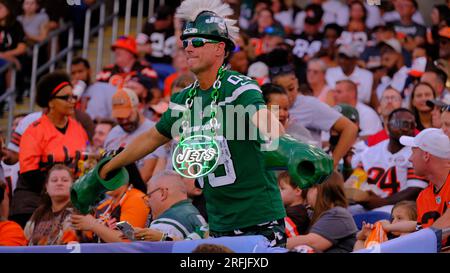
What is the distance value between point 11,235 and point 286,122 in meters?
2.64

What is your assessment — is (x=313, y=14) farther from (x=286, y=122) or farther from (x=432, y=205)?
(x=432, y=205)

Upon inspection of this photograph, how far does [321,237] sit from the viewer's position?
8.48 metres

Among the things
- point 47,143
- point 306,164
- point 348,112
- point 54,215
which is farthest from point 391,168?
point 306,164

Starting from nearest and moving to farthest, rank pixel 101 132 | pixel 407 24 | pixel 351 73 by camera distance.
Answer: pixel 101 132
pixel 351 73
pixel 407 24

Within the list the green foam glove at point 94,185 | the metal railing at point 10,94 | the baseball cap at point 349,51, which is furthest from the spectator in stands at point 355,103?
the green foam glove at point 94,185

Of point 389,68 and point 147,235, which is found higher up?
point 389,68

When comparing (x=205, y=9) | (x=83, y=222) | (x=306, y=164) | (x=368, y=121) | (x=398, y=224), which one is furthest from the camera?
(x=368, y=121)

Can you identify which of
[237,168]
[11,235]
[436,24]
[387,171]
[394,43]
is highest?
[436,24]

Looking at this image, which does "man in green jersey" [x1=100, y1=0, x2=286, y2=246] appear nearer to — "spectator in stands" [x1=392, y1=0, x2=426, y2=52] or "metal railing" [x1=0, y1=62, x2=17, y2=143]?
"metal railing" [x1=0, y1=62, x2=17, y2=143]

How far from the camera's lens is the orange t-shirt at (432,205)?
24.3 ft

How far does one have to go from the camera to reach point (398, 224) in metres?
7.62

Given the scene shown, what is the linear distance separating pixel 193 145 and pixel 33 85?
320 inches

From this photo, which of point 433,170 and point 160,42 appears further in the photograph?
point 160,42
